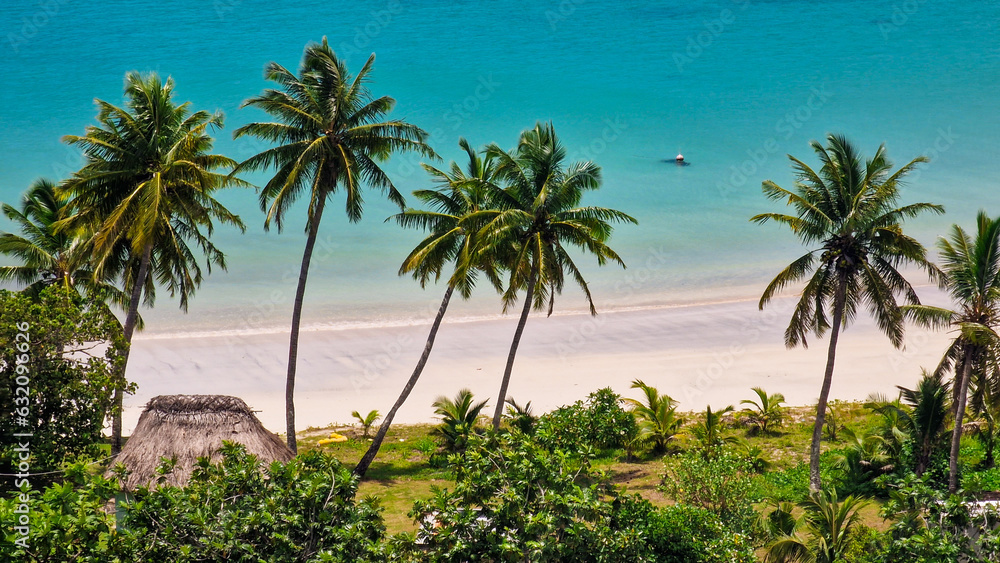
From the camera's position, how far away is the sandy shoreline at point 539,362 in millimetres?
30547

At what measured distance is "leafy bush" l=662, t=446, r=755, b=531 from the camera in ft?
54.2

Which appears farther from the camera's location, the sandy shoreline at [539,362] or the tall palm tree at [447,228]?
the sandy shoreline at [539,362]

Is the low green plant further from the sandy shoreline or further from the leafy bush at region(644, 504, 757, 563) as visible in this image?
the leafy bush at region(644, 504, 757, 563)

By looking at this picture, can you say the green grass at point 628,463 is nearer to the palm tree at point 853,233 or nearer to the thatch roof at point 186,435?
the palm tree at point 853,233

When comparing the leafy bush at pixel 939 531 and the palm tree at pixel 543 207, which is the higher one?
the palm tree at pixel 543 207

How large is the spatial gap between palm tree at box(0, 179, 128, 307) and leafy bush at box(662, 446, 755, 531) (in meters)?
15.1

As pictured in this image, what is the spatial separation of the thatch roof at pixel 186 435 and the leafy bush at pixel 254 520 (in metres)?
5.22

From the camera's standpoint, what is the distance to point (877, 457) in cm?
2125

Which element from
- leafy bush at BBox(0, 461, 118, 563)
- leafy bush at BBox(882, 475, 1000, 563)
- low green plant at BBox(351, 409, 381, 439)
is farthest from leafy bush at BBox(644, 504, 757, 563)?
low green plant at BBox(351, 409, 381, 439)

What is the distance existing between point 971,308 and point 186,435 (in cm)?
1684

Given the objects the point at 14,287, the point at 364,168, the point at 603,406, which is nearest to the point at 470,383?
the point at 603,406

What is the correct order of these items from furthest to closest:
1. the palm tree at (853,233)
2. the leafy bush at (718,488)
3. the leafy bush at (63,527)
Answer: the palm tree at (853,233) < the leafy bush at (718,488) < the leafy bush at (63,527)

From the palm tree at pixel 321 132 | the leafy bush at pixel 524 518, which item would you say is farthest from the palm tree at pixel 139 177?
the leafy bush at pixel 524 518

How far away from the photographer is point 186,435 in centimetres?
1795
